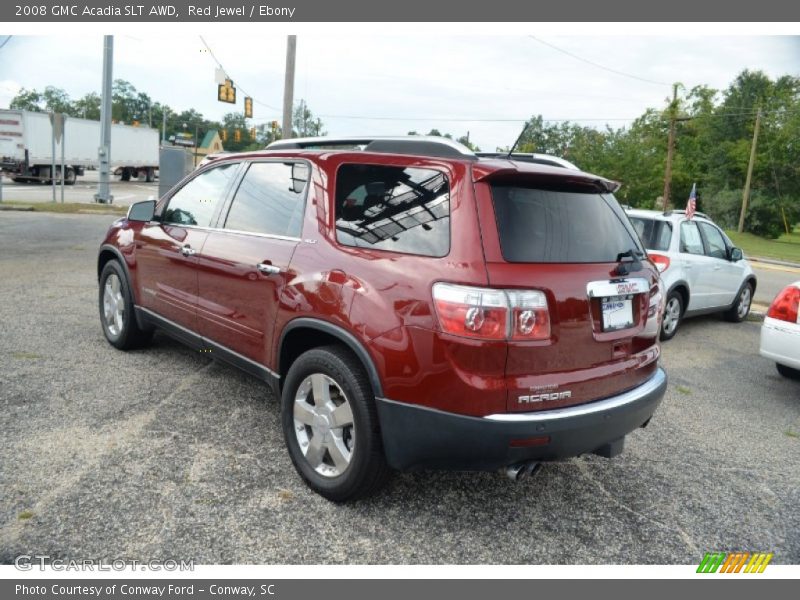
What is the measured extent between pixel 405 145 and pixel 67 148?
1335 inches

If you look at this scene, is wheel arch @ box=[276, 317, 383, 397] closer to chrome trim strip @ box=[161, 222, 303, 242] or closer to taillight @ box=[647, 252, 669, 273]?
chrome trim strip @ box=[161, 222, 303, 242]

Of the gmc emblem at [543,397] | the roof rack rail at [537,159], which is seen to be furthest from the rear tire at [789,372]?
the gmc emblem at [543,397]

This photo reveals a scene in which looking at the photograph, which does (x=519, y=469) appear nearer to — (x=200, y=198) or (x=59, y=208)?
(x=200, y=198)

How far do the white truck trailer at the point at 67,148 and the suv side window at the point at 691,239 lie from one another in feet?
84.9

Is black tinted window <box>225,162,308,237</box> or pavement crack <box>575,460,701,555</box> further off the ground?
black tinted window <box>225,162,308,237</box>

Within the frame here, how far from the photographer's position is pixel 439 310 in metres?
2.62

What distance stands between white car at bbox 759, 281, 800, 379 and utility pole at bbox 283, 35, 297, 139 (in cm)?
1530

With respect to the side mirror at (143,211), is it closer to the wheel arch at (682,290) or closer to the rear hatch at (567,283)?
the rear hatch at (567,283)

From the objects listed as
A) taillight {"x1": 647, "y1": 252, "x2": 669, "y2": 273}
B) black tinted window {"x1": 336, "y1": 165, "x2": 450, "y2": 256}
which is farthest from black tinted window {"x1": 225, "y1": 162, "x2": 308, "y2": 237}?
taillight {"x1": 647, "y1": 252, "x2": 669, "y2": 273}

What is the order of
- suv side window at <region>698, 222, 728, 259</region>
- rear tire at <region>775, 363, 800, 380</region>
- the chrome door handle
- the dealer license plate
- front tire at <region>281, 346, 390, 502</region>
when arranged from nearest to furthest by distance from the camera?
front tire at <region>281, 346, 390, 502</region> → the dealer license plate → the chrome door handle → rear tire at <region>775, 363, 800, 380</region> → suv side window at <region>698, 222, 728, 259</region>

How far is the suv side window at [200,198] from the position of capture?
423cm

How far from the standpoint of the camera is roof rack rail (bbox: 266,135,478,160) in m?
2.96

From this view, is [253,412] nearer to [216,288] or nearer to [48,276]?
[216,288]

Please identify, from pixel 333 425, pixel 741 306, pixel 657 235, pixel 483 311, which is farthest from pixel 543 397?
pixel 741 306
